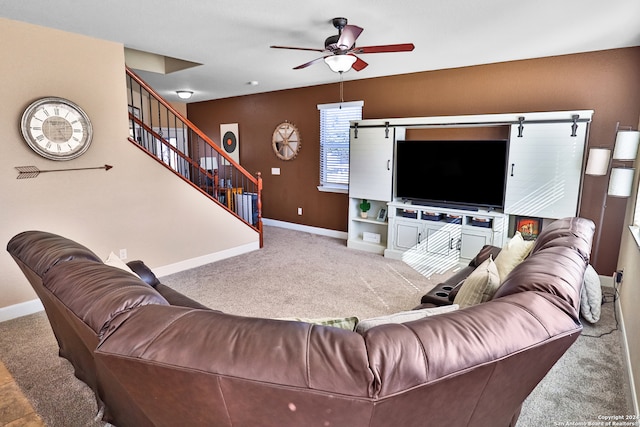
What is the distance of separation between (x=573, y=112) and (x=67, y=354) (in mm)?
4795

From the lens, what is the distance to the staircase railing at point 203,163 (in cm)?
516

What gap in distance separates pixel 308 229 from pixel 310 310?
3319mm

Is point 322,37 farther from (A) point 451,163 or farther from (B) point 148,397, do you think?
(B) point 148,397

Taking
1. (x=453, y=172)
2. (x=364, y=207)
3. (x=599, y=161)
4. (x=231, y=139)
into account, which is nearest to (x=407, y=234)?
(x=364, y=207)

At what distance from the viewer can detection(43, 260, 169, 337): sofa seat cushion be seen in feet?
3.77

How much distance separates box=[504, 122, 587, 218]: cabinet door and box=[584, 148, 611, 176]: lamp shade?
139mm

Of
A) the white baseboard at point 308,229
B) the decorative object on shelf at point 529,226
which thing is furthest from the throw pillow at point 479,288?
the white baseboard at point 308,229

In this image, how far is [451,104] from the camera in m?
4.89

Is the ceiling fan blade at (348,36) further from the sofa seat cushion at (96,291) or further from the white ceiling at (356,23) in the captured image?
the sofa seat cushion at (96,291)

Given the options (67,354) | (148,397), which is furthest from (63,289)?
(67,354)

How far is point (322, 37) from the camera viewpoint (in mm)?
3625

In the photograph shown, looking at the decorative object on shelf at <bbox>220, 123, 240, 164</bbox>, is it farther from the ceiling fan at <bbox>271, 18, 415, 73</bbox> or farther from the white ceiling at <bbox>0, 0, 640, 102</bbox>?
the ceiling fan at <bbox>271, 18, 415, 73</bbox>

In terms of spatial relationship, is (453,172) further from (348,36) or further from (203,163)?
(203,163)

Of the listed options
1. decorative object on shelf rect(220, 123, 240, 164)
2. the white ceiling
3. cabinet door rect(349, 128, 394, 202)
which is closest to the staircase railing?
decorative object on shelf rect(220, 123, 240, 164)
